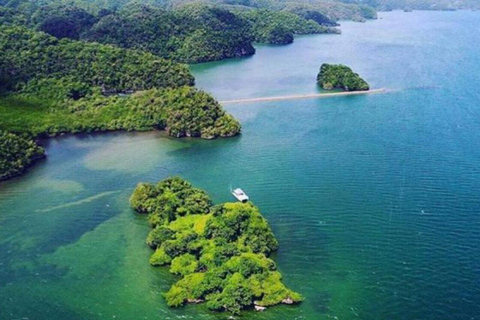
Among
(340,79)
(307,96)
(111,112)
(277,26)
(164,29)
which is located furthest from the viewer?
(277,26)

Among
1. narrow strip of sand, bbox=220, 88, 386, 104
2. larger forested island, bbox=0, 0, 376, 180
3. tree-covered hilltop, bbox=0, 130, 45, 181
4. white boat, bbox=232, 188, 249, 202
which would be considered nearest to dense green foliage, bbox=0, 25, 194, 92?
larger forested island, bbox=0, 0, 376, 180

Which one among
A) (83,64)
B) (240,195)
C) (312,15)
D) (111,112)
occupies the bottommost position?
(240,195)

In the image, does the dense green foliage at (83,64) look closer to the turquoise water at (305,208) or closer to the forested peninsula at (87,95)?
the forested peninsula at (87,95)

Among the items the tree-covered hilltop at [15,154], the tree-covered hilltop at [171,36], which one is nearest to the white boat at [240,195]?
the tree-covered hilltop at [15,154]

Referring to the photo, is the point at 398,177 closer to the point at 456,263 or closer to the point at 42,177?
the point at 456,263

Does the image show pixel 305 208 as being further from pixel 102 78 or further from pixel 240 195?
pixel 102 78

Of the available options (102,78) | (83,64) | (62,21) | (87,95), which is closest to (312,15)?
(62,21)

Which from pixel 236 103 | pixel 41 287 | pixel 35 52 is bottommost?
pixel 41 287

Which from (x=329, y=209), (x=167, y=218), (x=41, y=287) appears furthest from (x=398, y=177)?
(x=41, y=287)
